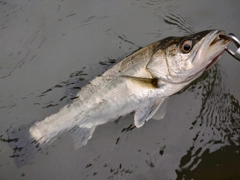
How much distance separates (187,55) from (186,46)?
0.09 m

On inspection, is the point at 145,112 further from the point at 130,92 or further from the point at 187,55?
the point at 187,55

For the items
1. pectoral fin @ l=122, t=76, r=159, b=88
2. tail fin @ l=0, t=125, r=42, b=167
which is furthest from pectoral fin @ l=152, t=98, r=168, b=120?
tail fin @ l=0, t=125, r=42, b=167

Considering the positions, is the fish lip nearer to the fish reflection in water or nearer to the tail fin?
the fish reflection in water

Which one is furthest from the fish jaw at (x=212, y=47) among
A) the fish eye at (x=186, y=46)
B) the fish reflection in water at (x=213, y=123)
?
the fish reflection in water at (x=213, y=123)

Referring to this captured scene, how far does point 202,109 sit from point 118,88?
3.82 ft

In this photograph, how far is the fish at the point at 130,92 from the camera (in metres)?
3.16

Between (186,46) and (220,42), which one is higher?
(220,42)

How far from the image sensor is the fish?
316 cm

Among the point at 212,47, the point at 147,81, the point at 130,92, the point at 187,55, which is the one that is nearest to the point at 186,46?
the point at 187,55

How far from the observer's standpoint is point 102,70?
4137 millimetres

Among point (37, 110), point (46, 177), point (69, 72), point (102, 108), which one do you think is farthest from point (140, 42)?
point (46, 177)

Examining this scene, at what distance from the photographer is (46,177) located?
3.64 m

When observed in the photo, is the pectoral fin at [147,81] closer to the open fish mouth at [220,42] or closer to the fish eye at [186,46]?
the fish eye at [186,46]

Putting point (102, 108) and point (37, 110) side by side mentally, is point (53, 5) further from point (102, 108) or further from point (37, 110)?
point (102, 108)
